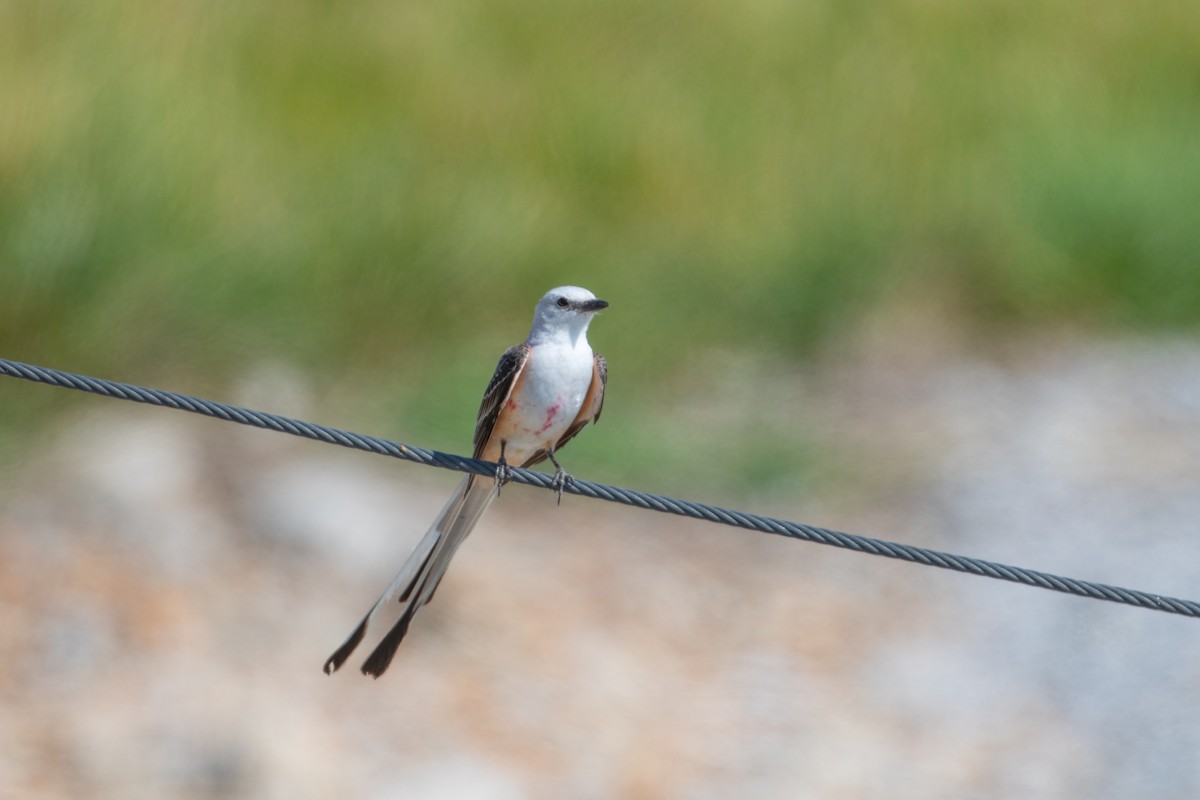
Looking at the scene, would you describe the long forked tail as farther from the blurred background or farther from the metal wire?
the blurred background

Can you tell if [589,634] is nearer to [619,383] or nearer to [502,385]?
[619,383]

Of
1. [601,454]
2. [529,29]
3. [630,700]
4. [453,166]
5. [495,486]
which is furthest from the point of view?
[529,29]

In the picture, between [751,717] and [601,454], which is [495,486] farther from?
[601,454]

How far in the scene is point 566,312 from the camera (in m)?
A: 5.02

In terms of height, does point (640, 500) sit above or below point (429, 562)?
above

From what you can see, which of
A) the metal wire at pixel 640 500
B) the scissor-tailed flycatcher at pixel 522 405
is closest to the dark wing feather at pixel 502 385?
the scissor-tailed flycatcher at pixel 522 405

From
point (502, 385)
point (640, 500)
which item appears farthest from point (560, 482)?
point (502, 385)

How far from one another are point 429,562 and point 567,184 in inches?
245

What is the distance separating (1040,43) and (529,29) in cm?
381

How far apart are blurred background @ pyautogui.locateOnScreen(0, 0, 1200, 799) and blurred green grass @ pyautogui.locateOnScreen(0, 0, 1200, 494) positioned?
28 mm

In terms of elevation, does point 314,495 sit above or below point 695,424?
below

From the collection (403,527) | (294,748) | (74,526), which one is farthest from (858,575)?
(74,526)

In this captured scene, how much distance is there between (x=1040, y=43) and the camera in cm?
1230

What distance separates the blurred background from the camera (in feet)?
26.9
